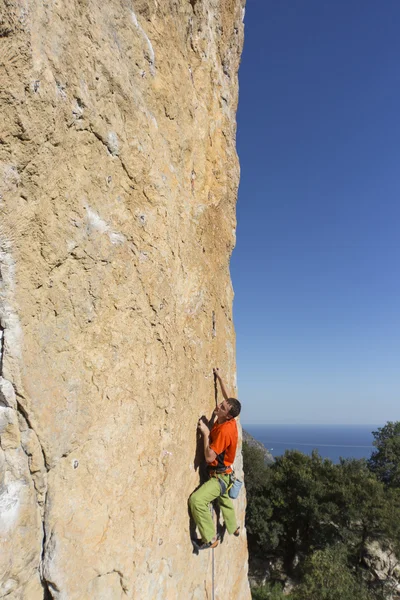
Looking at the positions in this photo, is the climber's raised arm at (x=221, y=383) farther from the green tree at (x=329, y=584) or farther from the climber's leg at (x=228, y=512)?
the green tree at (x=329, y=584)

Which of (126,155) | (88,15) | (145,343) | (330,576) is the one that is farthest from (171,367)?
(330,576)

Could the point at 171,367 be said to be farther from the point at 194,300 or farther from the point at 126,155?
the point at 126,155

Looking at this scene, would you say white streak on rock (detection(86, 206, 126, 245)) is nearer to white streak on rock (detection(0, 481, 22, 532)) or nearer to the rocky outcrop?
white streak on rock (detection(0, 481, 22, 532))

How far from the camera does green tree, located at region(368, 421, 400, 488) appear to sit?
32.4 meters

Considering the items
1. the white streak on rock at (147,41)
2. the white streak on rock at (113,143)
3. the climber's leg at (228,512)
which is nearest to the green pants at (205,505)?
the climber's leg at (228,512)

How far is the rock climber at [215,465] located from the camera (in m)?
4.88

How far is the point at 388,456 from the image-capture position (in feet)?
110

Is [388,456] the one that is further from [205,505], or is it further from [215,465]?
[205,505]

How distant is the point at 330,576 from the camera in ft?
59.4

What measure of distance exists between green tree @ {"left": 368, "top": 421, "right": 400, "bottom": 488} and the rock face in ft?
107

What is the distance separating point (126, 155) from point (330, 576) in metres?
20.8

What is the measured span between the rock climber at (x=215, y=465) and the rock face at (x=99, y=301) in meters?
0.17

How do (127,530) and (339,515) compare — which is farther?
(339,515)

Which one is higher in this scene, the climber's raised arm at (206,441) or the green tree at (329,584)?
the climber's raised arm at (206,441)
